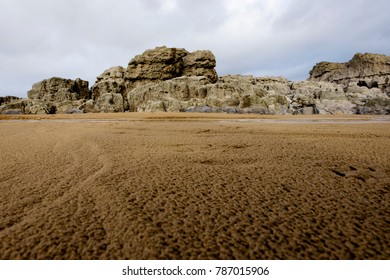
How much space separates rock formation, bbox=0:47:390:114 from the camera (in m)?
19.8

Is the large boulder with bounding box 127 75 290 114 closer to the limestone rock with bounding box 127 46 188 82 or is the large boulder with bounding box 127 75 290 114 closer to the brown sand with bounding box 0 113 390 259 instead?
the limestone rock with bounding box 127 46 188 82

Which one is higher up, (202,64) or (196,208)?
(202,64)

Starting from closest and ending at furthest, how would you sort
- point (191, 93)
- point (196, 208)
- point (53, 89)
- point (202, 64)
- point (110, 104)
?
point (196, 208)
point (191, 93)
point (110, 104)
point (202, 64)
point (53, 89)

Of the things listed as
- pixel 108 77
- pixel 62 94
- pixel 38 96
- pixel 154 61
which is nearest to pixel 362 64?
pixel 154 61

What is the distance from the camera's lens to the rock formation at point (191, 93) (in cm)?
1980

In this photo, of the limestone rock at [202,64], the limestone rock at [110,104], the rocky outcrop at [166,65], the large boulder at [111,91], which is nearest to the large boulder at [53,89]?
the large boulder at [111,91]

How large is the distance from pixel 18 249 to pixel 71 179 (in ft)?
2.16

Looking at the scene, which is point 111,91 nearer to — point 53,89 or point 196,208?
point 53,89

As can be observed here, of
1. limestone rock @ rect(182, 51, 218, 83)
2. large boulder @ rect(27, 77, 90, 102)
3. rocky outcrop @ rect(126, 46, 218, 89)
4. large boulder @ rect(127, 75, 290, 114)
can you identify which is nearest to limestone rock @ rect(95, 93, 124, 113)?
large boulder @ rect(127, 75, 290, 114)

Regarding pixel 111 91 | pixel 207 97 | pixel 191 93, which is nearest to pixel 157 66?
pixel 111 91

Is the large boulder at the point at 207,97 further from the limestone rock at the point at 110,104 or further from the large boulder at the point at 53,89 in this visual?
the large boulder at the point at 53,89

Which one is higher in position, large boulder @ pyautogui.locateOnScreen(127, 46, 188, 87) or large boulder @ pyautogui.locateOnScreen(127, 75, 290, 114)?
large boulder @ pyautogui.locateOnScreen(127, 46, 188, 87)

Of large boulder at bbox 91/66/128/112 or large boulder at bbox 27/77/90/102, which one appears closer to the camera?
large boulder at bbox 91/66/128/112

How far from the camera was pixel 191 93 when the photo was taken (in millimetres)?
22344
